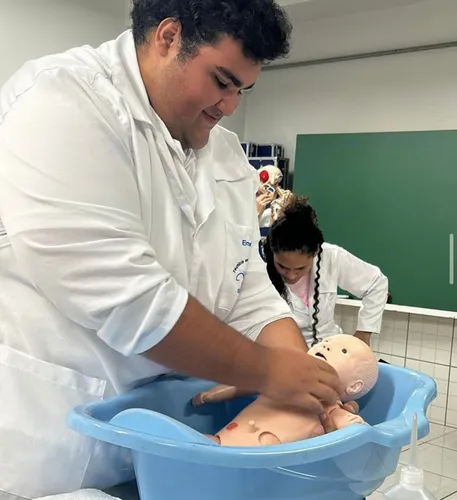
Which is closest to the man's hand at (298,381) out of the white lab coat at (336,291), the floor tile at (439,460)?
the white lab coat at (336,291)

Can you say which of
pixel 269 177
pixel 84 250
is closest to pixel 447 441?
pixel 269 177

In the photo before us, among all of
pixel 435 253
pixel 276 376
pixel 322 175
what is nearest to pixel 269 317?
pixel 276 376

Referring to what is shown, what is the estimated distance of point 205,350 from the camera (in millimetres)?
761

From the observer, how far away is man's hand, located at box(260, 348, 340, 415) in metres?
0.83

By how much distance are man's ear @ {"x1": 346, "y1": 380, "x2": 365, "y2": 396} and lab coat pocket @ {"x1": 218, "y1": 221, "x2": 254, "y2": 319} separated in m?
0.25

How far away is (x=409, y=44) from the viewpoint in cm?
372

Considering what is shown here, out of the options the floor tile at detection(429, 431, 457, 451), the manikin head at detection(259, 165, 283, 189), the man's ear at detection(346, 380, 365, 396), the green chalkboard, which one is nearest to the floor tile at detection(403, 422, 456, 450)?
the floor tile at detection(429, 431, 457, 451)

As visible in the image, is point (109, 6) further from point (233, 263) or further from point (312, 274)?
point (233, 263)

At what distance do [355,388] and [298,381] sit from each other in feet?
0.84

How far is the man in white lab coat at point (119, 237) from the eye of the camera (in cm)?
74

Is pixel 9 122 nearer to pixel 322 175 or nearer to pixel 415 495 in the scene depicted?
pixel 415 495

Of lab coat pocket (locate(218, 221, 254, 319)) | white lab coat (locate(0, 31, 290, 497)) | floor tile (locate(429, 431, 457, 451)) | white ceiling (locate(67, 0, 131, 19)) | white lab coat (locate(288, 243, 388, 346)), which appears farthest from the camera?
white ceiling (locate(67, 0, 131, 19))

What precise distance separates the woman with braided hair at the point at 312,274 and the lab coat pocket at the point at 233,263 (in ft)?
4.89

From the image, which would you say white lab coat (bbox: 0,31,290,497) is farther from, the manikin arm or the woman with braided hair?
the woman with braided hair
